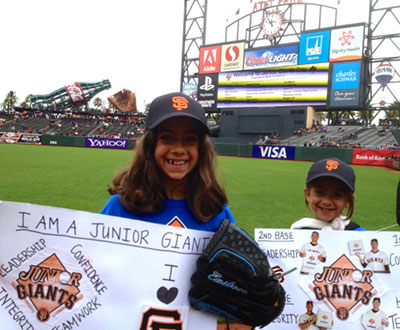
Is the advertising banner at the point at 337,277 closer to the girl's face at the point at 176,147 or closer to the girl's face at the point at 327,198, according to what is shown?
the girl's face at the point at 327,198

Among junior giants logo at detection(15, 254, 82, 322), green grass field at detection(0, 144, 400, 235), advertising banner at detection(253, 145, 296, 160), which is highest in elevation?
advertising banner at detection(253, 145, 296, 160)

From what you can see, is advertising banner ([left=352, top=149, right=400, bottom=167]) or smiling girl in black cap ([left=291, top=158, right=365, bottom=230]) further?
advertising banner ([left=352, top=149, right=400, bottom=167])

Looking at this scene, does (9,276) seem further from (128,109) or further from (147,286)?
(128,109)

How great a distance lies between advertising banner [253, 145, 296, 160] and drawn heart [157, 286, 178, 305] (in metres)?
25.7

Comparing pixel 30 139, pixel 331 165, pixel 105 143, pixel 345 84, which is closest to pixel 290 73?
pixel 345 84

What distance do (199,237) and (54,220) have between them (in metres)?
0.70

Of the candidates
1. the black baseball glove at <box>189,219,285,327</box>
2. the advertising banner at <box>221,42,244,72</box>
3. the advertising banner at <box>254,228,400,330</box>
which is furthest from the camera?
the advertising banner at <box>221,42,244,72</box>

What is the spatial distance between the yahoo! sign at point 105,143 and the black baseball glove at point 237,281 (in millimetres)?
33296

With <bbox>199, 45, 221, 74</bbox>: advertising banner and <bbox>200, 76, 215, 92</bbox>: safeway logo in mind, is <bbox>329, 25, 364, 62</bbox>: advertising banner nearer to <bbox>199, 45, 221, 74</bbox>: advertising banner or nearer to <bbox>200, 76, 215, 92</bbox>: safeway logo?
<bbox>199, 45, 221, 74</bbox>: advertising banner

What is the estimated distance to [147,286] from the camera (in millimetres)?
1453

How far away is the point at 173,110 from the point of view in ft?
5.24

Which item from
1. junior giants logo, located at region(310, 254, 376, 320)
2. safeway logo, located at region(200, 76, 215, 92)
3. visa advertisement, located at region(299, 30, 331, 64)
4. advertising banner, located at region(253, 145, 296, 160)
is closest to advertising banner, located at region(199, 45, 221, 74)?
safeway logo, located at region(200, 76, 215, 92)

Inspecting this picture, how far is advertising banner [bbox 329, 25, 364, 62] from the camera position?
96.1ft

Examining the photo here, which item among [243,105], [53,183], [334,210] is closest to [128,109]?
[243,105]
